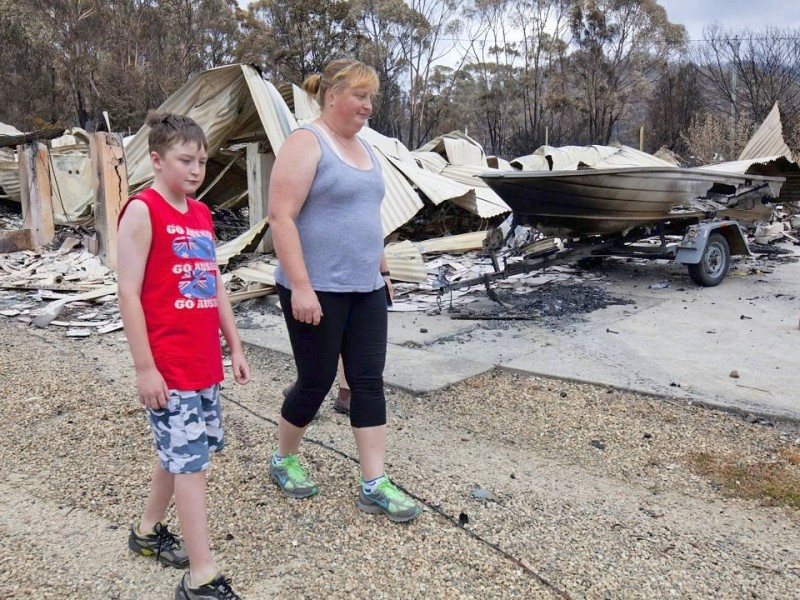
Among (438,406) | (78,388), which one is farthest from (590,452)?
(78,388)

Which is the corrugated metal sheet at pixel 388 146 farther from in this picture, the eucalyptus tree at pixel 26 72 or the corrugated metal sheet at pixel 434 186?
the eucalyptus tree at pixel 26 72

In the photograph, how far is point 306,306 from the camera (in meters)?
2.40

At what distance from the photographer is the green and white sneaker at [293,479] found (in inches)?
111

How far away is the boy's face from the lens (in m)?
1.99

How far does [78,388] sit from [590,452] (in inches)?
130

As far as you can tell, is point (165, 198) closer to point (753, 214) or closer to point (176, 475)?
point (176, 475)

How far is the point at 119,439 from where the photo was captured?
3527 mm

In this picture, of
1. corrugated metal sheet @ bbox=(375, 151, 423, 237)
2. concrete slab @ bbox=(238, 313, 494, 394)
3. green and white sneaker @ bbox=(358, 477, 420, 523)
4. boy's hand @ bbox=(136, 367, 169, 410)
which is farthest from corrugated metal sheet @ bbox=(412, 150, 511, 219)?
boy's hand @ bbox=(136, 367, 169, 410)

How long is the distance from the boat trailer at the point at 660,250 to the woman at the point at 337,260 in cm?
407

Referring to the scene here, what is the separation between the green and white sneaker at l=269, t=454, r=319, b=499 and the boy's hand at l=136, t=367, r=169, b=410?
1013 mm

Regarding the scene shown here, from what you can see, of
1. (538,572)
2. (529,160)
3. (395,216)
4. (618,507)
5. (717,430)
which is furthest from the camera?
(529,160)

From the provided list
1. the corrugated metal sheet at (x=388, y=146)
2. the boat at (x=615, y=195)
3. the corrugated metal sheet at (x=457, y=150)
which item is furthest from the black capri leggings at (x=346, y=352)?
the corrugated metal sheet at (x=457, y=150)

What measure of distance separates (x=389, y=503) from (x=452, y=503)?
1.04 ft

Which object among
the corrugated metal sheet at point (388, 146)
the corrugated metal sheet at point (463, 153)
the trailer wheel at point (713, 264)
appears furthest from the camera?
the corrugated metal sheet at point (463, 153)
